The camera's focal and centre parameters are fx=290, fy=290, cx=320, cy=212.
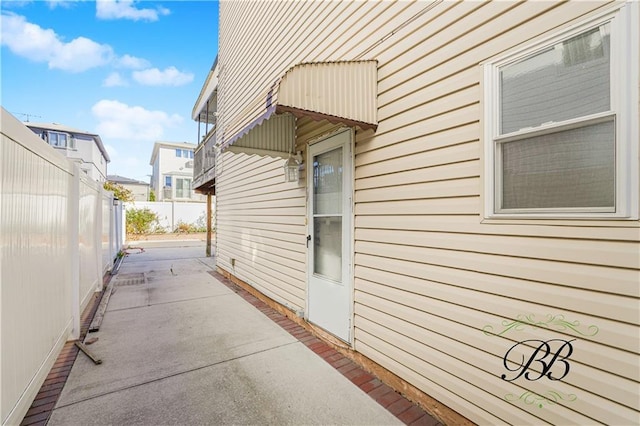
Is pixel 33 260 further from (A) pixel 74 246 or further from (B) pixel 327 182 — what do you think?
(B) pixel 327 182

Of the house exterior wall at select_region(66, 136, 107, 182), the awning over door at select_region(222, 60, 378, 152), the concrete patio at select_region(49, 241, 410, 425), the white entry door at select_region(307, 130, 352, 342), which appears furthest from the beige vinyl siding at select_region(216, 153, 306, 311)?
the house exterior wall at select_region(66, 136, 107, 182)

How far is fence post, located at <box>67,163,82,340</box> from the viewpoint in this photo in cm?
360

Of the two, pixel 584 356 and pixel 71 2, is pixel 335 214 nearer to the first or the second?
pixel 584 356

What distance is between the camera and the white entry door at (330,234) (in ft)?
10.2

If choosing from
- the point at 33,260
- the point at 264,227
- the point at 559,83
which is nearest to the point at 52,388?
the point at 33,260

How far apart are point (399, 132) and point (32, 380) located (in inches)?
141

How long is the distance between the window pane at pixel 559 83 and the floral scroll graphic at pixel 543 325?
1090 mm

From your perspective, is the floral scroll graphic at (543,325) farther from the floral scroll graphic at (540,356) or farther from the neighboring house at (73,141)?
the neighboring house at (73,141)

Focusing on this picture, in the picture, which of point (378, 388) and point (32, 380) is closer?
point (32, 380)

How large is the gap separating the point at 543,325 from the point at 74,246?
4.85 m

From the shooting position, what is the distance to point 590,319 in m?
1.46

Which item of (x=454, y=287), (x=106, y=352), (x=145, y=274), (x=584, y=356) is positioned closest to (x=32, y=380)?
(x=106, y=352)

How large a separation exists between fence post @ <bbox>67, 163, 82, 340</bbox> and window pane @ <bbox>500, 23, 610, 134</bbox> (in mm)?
4630

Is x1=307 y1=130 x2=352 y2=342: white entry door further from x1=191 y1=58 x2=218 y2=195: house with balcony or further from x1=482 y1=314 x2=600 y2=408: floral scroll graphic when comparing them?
x1=191 y1=58 x2=218 y2=195: house with balcony
